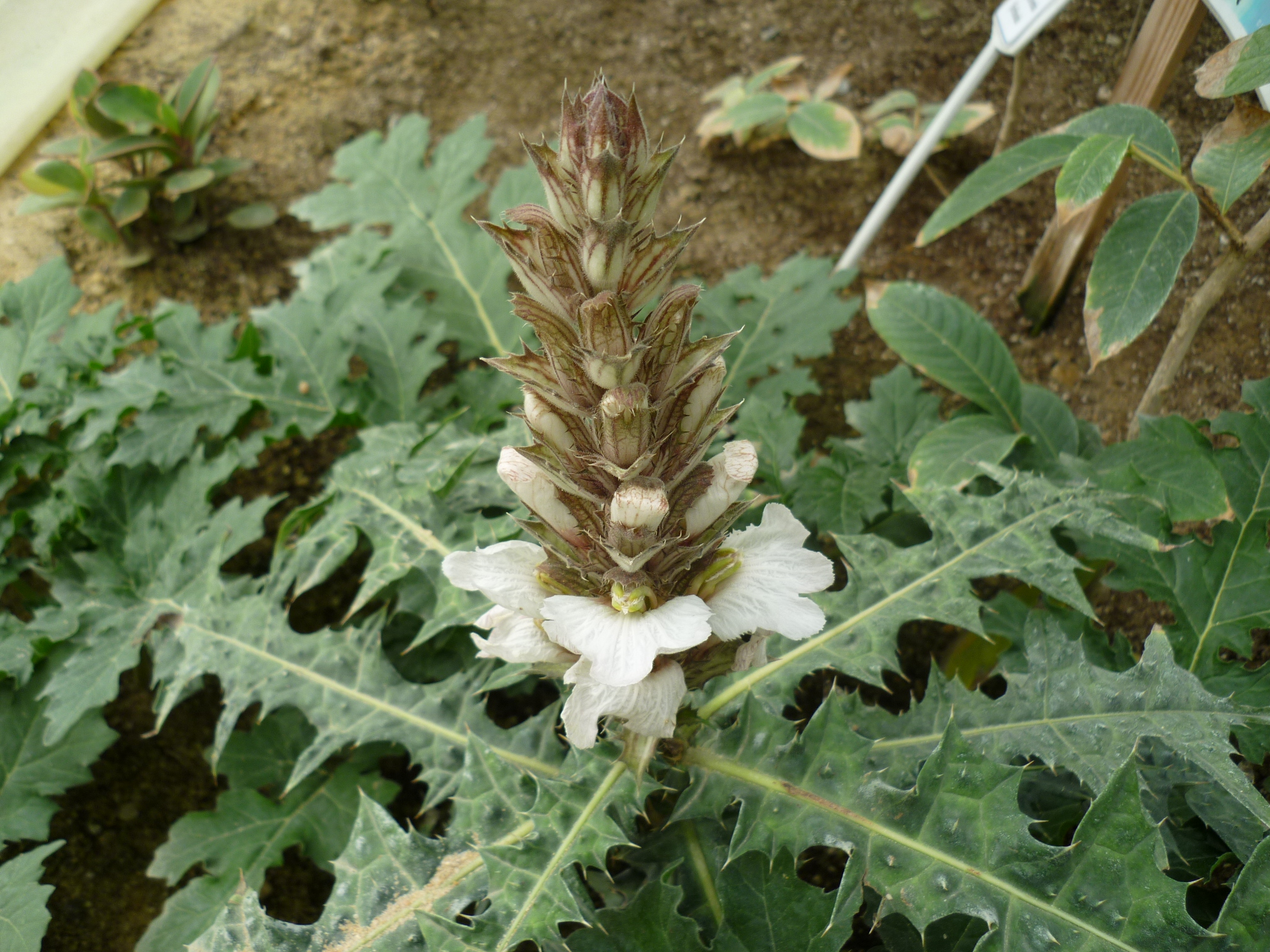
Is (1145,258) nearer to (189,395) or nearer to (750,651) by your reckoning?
(750,651)

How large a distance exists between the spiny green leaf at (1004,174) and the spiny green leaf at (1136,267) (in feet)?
Result: 0.69

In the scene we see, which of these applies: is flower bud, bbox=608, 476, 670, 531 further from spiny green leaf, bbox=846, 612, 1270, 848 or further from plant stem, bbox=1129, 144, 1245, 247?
plant stem, bbox=1129, 144, 1245, 247

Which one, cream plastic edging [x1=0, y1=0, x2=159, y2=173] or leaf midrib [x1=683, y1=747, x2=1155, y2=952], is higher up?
cream plastic edging [x1=0, y1=0, x2=159, y2=173]

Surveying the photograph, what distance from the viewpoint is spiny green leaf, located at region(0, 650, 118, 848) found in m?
1.94

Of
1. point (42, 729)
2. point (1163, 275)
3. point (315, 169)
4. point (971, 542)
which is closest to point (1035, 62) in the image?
point (1163, 275)

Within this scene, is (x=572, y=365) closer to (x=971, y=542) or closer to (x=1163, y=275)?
(x=971, y=542)

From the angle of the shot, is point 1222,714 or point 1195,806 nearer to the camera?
point 1222,714

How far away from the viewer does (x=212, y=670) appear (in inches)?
74.0

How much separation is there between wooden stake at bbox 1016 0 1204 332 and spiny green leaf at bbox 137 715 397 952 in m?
2.05

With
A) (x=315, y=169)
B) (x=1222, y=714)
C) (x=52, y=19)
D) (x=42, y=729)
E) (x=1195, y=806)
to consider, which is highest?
(x=52, y=19)

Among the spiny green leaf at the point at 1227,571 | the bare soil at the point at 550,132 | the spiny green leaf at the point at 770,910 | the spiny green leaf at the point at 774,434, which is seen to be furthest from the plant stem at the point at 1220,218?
the spiny green leaf at the point at 770,910

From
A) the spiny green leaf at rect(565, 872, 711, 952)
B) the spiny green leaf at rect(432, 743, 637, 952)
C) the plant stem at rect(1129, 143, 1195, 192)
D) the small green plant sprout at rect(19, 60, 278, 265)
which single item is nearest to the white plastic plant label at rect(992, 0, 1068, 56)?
the plant stem at rect(1129, 143, 1195, 192)

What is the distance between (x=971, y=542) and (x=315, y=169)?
9.85ft

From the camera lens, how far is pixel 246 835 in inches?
78.6
